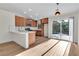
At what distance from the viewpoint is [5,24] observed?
3.27m

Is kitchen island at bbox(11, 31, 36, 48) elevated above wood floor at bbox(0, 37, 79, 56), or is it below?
above

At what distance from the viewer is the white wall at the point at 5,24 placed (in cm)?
303

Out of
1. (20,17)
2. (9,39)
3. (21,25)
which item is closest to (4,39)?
(9,39)

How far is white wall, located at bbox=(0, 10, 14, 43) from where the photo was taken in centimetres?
303

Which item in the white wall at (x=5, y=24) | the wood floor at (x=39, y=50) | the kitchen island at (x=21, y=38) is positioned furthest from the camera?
the kitchen island at (x=21, y=38)

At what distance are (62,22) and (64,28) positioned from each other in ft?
1.54

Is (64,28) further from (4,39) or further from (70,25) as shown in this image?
(4,39)

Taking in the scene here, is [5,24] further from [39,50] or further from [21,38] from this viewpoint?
[39,50]

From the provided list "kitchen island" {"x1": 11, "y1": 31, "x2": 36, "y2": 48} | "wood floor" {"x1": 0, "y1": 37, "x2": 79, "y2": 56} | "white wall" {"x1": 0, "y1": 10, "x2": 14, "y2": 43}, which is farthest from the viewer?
"kitchen island" {"x1": 11, "y1": 31, "x2": 36, "y2": 48}

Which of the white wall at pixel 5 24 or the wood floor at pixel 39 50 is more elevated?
the white wall at pixel 5 24

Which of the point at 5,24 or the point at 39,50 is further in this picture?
the point at 5,24

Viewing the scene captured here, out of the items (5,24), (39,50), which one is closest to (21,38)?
(5,24)

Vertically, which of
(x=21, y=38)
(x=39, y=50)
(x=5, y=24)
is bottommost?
(x=39, y=50)

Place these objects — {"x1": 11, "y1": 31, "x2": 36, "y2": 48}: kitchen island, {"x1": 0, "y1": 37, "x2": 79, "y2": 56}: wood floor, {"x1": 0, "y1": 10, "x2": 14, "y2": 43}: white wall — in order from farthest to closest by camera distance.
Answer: {"x1": 11, "y1": 31, "x2": 36, "y2": 48}: kitchen island, {"x1": 0, "y1": 10, "x2": 14, "y2": 43}: white wall, {"x1": 0, "y1": 37, "x2": 79, "y2": 56}: wood floor
